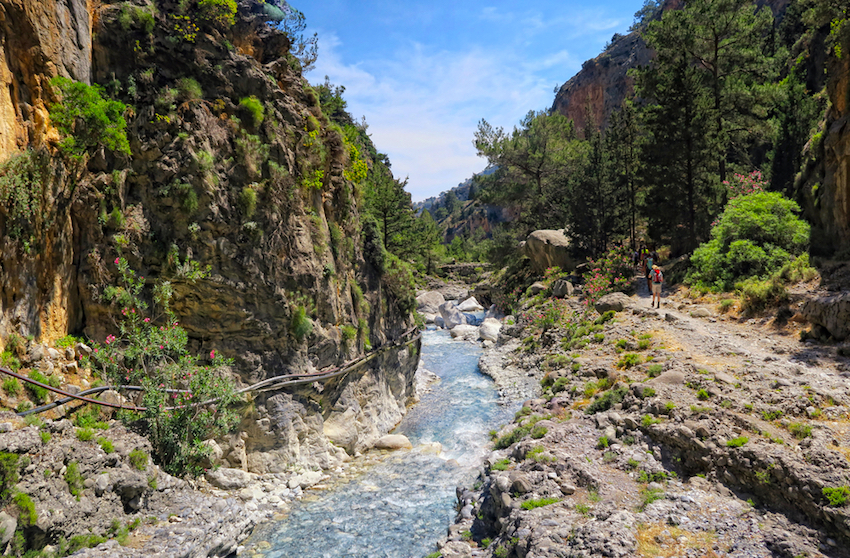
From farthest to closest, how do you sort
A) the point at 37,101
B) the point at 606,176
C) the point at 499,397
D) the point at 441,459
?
1. the point at 606,176
2. the point at 499,397
3. the point at 441,459
4. the point at 37,101

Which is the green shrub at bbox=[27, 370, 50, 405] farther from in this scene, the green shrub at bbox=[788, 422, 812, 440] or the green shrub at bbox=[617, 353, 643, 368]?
the green shrub at bbox=[617, 353, 643, 368]

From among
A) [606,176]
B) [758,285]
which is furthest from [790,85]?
[758,285]

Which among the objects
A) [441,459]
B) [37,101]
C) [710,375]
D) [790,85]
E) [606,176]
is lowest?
[441,459]

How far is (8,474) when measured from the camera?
21.6ft

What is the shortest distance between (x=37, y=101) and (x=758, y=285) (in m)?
20.4

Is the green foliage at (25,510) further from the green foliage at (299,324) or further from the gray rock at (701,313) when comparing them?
the gray rock at (701,313)

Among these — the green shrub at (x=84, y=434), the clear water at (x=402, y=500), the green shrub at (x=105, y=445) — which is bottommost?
the clear water at (x=402, y=500)

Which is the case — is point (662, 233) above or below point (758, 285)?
above

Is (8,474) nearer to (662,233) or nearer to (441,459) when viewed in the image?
(441,459)

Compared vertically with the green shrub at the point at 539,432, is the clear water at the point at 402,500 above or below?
below

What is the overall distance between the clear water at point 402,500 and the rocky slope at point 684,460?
1203 mm

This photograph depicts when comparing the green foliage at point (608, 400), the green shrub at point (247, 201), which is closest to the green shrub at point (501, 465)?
the green foliage at point (608, 400)

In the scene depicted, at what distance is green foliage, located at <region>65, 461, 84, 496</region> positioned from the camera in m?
7.50

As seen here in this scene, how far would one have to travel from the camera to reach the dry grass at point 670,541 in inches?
265
